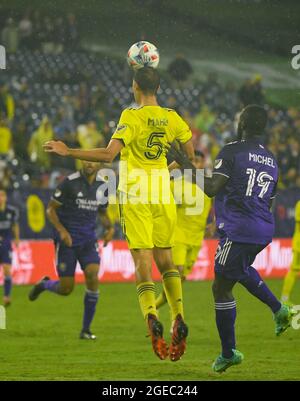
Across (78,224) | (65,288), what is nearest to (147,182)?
(78,224)

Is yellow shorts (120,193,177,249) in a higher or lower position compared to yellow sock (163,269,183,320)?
Answer: higher

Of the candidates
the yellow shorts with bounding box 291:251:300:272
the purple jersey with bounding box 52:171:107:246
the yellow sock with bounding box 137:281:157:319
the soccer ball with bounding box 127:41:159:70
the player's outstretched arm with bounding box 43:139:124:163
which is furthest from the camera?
the yellow shorts with bounding box 291:251:300:272

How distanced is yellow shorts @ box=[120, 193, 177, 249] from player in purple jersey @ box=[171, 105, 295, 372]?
471 millimetres

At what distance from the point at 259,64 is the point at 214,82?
118 cm

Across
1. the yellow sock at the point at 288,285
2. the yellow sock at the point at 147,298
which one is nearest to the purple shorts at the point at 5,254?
the yellow sock at the point at 288,285

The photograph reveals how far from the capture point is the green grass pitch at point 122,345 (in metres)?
8.69

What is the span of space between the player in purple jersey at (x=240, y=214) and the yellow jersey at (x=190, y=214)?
4.23 m

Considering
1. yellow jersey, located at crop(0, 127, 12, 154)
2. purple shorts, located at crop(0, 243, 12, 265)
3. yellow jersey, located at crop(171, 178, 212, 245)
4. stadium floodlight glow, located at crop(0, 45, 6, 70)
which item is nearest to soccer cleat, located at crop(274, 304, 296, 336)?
yellow jersey, located at crop(171, 178, 212, 245)

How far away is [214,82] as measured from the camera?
923 inches

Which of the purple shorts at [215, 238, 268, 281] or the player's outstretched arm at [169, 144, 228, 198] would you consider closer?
the player's outstretched arm at [169, 144, 228, 198]

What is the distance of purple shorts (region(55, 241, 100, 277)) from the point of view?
38.2 feet

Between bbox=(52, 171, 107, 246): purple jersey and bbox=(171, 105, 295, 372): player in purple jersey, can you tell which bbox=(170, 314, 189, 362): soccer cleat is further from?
bbox=(52, 171, 107, 246): purple jersey
